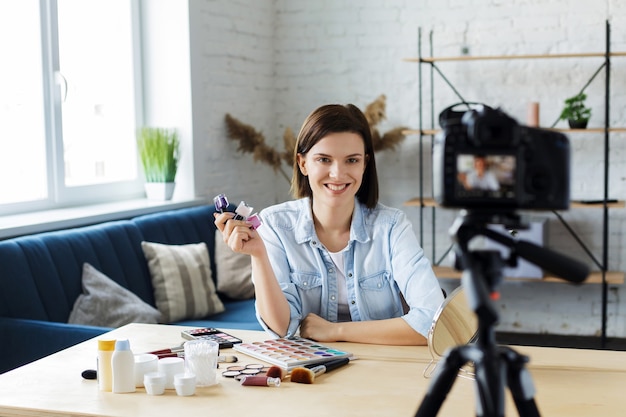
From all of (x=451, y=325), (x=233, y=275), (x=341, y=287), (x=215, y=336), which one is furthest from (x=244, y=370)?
(x=233, y=275)

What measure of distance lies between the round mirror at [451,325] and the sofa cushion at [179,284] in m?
2.02

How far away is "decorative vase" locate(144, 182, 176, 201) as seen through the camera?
14.5ft

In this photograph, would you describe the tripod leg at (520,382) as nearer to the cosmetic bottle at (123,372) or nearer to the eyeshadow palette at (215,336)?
the cosmetic bottle at (123,372)

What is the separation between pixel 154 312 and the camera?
347 centimetres

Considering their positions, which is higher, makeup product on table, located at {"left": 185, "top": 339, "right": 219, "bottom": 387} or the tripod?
the tripod

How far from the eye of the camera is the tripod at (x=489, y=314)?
1.08m

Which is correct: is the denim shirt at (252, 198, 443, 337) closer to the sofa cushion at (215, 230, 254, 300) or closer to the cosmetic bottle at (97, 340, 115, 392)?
the cosmetic bottle at (97, 340, 115, 392)

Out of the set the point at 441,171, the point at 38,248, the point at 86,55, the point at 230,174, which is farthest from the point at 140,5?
the point at 441,171

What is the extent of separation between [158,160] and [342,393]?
2.89 meters

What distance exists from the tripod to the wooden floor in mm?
3755

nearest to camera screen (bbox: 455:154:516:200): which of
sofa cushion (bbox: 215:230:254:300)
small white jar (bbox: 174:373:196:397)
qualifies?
small white jar (bbox: 174:373:196:397)

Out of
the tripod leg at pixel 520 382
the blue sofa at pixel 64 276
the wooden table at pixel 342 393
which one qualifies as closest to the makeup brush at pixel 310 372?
the wooden table at pixel 342 393

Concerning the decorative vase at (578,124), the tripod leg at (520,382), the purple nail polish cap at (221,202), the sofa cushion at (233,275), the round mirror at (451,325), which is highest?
the decorative vase at (578,124)

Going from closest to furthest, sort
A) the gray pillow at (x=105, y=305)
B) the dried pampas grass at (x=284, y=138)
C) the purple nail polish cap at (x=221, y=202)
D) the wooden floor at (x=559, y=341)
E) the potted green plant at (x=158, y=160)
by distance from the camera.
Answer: the purple nail polish cap at (x=221, y=202), the gray pillow at (x=105, y=305), the potted green plant at (x=158, y=160), the wooden floor at (x=559, y=341), the dried pampas grass at (x=284, y=138)
